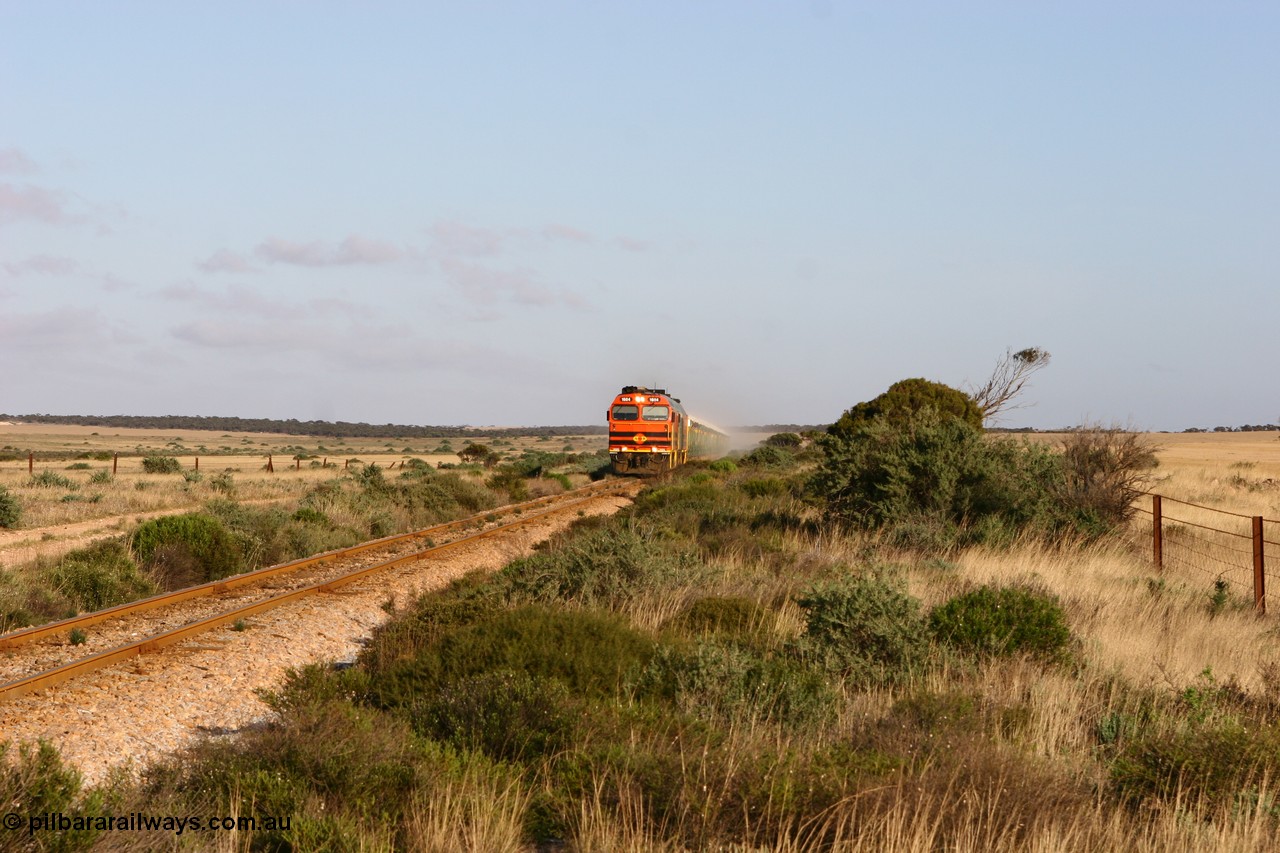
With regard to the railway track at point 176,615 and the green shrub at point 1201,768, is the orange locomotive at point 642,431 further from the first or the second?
the green shrub at point 1201,768

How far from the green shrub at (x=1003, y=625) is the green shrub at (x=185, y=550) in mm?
12108

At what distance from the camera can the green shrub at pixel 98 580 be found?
1445cm

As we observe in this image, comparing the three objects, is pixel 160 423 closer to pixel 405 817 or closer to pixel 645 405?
pixel 645 405

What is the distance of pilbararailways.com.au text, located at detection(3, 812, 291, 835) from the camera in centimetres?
434

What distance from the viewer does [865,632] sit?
347 inches

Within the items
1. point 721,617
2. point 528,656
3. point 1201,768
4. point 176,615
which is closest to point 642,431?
point 176,615

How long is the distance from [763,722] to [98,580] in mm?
11504

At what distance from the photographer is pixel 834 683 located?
8.10m

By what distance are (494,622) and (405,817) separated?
12.1 ft

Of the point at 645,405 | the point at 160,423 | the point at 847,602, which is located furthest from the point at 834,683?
the point at 160,423

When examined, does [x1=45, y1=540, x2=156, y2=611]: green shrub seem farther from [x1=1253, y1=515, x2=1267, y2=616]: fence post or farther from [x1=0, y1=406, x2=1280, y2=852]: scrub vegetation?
[x1=1253, y1=515, x2=1267, y2=616]: fence post

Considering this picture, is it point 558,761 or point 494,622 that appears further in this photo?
point 494,622

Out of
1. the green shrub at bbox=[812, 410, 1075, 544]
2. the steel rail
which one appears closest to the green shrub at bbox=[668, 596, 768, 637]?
the steel rail

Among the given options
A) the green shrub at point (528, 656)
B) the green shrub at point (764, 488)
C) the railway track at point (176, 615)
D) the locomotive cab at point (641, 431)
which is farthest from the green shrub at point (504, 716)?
the locomotive cab at point (641, 431)
